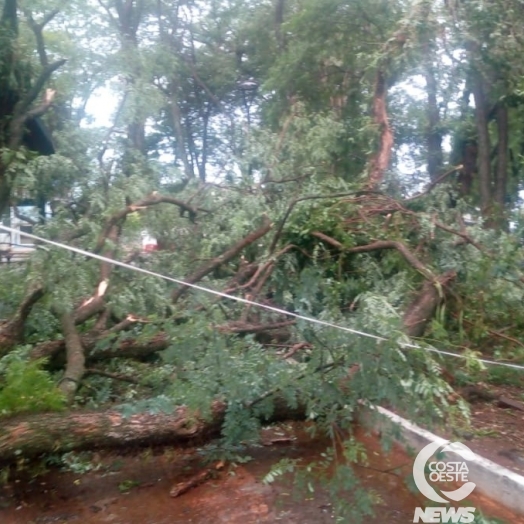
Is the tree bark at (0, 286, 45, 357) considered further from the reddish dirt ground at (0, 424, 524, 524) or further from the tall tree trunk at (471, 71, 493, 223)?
the tall tree trunk at (471, 71, 493, 223)

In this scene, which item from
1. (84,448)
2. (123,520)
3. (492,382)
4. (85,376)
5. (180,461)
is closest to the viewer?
(123,520)

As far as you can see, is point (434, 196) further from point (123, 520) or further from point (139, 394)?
point (123, 520)

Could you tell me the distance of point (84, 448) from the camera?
4211 millimetres

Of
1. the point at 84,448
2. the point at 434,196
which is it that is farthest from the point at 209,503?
the point at 434,196

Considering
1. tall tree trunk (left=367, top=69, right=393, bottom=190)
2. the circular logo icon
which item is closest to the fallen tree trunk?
the circular logo icon

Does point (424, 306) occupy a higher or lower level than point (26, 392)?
higher

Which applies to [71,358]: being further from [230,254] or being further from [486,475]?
[486,475]

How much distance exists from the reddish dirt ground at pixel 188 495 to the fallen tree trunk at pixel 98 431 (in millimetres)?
193

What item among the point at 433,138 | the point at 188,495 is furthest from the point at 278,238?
the point at 433,138

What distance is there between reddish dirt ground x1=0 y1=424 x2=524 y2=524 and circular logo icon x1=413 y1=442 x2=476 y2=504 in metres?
0.11

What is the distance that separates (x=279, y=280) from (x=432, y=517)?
243 centimetres
